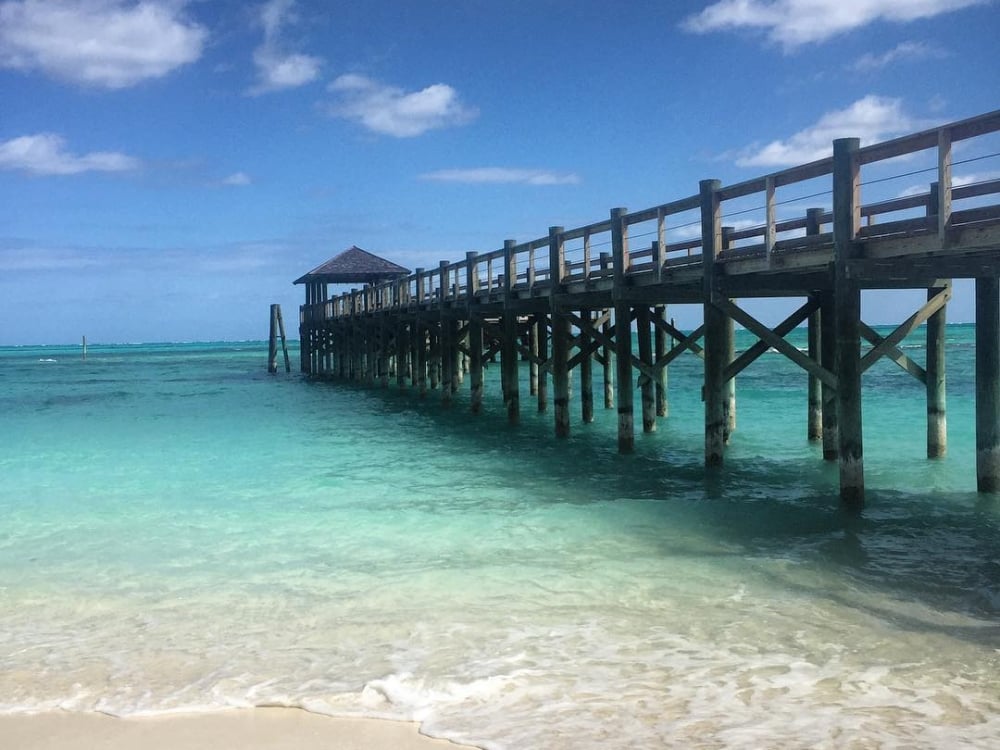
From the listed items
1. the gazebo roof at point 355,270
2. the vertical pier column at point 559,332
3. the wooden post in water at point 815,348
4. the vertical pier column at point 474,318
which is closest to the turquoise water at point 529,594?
the wooden post in water at point 815,348

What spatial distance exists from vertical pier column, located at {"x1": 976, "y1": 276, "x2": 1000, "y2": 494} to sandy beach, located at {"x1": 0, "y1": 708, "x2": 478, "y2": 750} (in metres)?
7.10

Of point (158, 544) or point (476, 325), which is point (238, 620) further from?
point (476, 325)

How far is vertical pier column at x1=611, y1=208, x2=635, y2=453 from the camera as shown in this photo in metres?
12.1

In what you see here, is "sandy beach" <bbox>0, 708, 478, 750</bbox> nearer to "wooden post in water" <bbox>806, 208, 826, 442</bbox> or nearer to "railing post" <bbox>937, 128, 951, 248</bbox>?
"railing post" <bbox>937, 128, 951, 248</bbox>

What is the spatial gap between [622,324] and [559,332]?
2330mm

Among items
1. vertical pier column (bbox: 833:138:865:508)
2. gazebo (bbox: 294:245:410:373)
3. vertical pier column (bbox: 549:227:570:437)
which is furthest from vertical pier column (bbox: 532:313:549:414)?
gazebo (bbox: 294:245:410:373)

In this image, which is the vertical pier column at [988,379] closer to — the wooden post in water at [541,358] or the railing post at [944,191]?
the railing post at [944,191]

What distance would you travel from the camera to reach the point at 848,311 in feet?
26.5

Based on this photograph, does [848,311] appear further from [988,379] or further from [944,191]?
[988,379]

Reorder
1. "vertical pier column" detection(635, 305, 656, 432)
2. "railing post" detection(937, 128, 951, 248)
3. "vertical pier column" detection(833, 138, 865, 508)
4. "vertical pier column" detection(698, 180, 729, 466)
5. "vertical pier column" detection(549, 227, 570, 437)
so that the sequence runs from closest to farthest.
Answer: "railing post" detection(937, 128, 951, 248)
"vertical pier column" detection(833, 138, 865, 508)
"vertical pier column" detection(698, 180, 729, 466)
"vertical pier column" detection(635, 305, 656, 432)
"vertical pier column" detection(549, 227, 570, 437)

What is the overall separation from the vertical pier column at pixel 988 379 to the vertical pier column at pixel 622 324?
13.9ft

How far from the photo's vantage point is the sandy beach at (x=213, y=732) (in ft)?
13.4

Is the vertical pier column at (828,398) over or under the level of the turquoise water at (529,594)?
over

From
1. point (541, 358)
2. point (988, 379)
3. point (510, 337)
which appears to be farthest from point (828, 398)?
point (541, 358)
